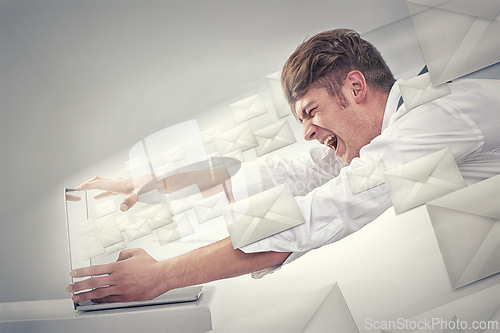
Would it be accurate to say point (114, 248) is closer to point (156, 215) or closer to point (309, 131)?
point (156, 215)

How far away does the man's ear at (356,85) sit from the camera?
727mm

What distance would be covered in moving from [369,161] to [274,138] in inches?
6.5

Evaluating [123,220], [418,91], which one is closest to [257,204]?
[123,220]

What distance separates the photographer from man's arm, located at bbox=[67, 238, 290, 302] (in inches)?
27.8

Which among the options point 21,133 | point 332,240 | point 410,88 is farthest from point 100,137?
point 410,88

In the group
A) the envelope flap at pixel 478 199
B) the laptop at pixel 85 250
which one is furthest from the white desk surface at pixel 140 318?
the envelope flap at pixel 478 199

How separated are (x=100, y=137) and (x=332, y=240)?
0.44 meters

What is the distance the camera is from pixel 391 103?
73 centimetres

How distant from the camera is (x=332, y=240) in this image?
0.71 meters

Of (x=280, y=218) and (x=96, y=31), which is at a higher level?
(x=96, y=31)

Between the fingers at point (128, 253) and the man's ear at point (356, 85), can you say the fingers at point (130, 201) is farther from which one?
the man's ear at point (356, 85)

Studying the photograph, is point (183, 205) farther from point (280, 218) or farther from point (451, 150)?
point (451, 150)

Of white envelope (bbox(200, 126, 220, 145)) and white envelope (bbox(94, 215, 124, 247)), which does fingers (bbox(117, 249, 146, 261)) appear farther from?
white envelope (bbox(200, 126, 220, 145))

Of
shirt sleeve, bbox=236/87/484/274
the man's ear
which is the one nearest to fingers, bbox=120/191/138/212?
shirt sleeve, bbox=236/87/484/274
